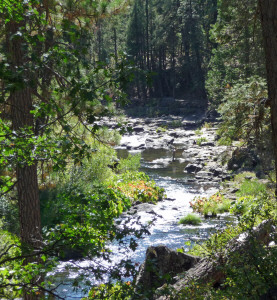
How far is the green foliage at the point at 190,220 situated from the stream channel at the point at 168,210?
7.9 inches

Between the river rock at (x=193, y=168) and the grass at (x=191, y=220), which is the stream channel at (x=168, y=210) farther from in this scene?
the river rock at (x=193, y=168)

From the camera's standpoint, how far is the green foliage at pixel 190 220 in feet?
43.7

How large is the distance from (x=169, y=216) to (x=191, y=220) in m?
1.18

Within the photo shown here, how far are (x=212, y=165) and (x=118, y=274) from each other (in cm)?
2002

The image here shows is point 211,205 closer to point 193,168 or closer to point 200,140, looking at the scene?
point 193,168

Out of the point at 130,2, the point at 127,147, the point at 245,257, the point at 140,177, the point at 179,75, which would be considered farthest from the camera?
the point at 179,75

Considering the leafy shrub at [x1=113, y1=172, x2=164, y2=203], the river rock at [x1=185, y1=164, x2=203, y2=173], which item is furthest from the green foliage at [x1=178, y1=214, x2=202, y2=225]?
the river rock at [x1=185, y1=164, x2=203, y2=173]

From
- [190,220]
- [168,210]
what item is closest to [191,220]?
[190,220]

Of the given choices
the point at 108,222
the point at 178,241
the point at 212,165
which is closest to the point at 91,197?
the point at 108,222

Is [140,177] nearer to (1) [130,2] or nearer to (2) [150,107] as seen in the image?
(1) [130,2]

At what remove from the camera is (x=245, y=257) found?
4836 mm

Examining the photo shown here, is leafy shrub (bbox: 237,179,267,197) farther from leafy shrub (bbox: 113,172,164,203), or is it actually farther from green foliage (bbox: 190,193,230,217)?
leafy shrub (bbox: 113,172,164,203)

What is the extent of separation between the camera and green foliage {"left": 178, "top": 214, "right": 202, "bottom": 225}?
43.7 ft

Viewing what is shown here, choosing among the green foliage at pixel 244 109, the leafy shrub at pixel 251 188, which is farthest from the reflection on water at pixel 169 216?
the green foliage at pixel 244 109
